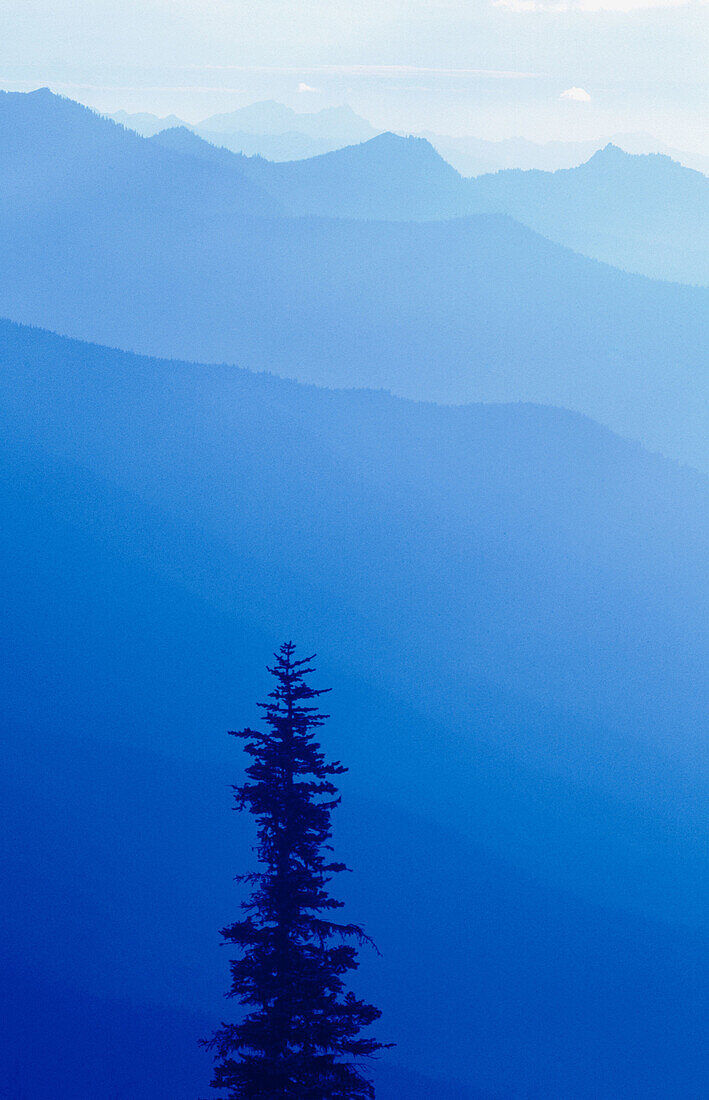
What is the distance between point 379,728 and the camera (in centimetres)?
12800

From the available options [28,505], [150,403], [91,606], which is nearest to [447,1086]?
[91,606]

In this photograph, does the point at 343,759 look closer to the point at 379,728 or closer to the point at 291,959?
A: the point at 379,728

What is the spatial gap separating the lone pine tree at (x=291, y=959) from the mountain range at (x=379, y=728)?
58.3 m

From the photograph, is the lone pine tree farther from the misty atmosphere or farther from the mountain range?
the mountain range

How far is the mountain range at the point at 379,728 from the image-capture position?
81.1 meters

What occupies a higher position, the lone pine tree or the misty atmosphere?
the misty atmosphere

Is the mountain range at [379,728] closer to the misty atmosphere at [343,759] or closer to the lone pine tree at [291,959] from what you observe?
the misty atmosphere at [343,759]

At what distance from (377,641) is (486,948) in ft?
205

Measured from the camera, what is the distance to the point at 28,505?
6462 inches

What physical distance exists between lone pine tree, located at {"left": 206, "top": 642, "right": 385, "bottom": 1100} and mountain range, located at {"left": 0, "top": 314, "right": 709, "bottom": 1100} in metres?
58.3

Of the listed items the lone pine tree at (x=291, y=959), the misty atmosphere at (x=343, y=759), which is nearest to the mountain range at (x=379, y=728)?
the misty atmosphere at (x=343, y=759)

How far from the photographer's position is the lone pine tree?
14055mm

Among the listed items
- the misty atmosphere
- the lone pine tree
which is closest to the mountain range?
the misty atmosphere

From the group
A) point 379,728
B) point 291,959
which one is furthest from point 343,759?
point 291,959
